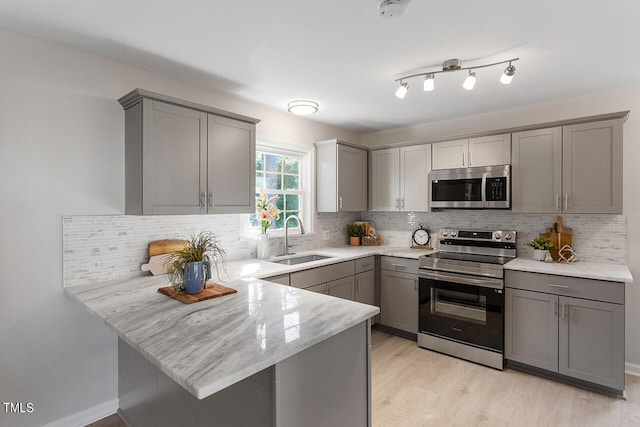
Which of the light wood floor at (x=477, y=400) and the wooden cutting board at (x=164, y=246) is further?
the wooden cutting board at (x=164, y=246)

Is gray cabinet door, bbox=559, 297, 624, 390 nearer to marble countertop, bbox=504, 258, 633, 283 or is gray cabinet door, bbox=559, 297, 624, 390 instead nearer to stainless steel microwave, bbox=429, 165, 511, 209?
marble countertop, bbox=504, 258, 633, 283

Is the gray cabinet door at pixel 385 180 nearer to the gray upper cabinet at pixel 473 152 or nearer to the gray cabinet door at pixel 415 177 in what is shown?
the gray cabinet door at pixel 415 177

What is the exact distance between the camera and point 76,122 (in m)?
2.16

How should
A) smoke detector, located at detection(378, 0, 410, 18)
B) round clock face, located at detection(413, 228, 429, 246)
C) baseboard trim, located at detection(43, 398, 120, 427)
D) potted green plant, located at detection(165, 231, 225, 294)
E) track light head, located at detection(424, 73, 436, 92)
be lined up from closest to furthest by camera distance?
smoke detector, located at detection(378, 0, 410, 18) < potted green plant, located at detection(165, 231, 225, 294) < baseboard trim, located at detection(43, 398, 120, 427) < track light head, located at detection(424, 73, 436, 92) < round clock face, located at detection(413, 228, 429, 246)

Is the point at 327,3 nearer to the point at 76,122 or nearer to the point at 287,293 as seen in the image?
the point at 287,293

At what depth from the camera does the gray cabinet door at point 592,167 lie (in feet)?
8.86

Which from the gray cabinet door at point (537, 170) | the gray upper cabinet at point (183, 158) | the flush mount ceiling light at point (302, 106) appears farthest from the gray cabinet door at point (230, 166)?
the gray cabinet door at point (537, 170)

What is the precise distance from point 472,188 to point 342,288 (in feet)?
5.52

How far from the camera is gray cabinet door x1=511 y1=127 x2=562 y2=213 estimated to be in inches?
117

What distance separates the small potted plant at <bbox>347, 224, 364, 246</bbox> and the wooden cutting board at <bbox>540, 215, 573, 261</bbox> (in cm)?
205

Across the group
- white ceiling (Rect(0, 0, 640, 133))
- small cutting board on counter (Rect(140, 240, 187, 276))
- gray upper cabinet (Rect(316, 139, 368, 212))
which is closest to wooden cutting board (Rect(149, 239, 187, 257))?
small cutting board on counter (Rect(140, 240, 187, 276))

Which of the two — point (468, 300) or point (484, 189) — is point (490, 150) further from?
point (468, 300)

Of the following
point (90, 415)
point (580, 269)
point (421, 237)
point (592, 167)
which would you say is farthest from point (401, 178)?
point (90, 415)

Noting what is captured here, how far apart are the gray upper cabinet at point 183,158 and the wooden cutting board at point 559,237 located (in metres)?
2.81
